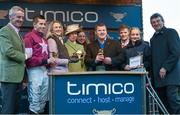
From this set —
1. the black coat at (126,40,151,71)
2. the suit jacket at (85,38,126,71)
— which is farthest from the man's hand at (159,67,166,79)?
the suit jacket at (85,38,126,71)

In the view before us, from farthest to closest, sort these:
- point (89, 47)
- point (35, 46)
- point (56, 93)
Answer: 1. point (89, 47)
2. point (35, 46)
3. point (56, 93)

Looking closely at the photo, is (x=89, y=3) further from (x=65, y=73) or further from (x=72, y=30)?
(x=65, y=73)

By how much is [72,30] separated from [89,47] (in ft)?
1.23

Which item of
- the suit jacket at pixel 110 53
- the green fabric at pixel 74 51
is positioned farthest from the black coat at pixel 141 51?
the green fabric at pixel 74 51

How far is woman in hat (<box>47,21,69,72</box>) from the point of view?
7.74 meters

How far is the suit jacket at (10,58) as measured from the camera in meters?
7.23

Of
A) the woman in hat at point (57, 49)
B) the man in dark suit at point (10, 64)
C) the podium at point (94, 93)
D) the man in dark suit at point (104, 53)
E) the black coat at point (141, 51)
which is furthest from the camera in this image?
the black coat at point (141, 51)

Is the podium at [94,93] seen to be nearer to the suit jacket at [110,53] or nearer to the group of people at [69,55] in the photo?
the group of people at [69,55]

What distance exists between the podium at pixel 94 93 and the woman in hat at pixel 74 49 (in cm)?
84

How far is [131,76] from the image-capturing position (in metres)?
7.28

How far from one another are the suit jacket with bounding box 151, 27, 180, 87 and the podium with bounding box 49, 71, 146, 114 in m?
0.90

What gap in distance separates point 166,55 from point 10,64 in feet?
8.00

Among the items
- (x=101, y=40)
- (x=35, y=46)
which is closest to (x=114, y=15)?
(x=101, y=40)

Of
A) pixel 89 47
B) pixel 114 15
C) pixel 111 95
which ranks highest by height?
pixel 114 15
